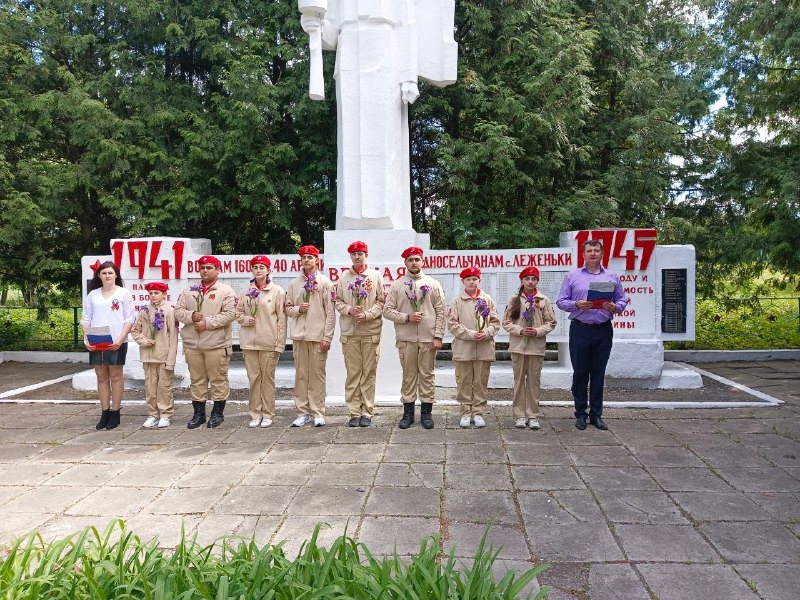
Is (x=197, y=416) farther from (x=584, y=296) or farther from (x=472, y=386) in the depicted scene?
(x=584, y=296)


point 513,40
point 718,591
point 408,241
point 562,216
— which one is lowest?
point 718,591

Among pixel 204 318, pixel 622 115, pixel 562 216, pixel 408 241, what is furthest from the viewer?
pixel 622 115

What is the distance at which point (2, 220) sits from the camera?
32.9 ft

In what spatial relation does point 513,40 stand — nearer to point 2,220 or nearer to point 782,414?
point 782,414

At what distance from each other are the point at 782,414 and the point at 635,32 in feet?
→ 23.6

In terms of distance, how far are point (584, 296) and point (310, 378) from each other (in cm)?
257

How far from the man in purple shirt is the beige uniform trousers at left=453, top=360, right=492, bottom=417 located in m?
0.82

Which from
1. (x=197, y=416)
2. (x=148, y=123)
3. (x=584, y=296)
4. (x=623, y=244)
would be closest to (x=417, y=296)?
(x=584, y=296)

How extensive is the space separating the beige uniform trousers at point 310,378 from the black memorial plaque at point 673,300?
4.15m

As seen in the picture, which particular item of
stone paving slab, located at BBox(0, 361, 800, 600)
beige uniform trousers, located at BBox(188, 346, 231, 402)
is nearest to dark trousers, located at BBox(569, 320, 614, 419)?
stone paving slab, located at BBox(0, 361, 800, 600)

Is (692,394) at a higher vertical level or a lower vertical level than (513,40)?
lower

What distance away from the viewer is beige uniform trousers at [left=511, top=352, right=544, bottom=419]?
5914 millimetres

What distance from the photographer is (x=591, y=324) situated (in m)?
5.84

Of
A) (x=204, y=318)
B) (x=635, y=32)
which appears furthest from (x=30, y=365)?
(x=635, y=32)
